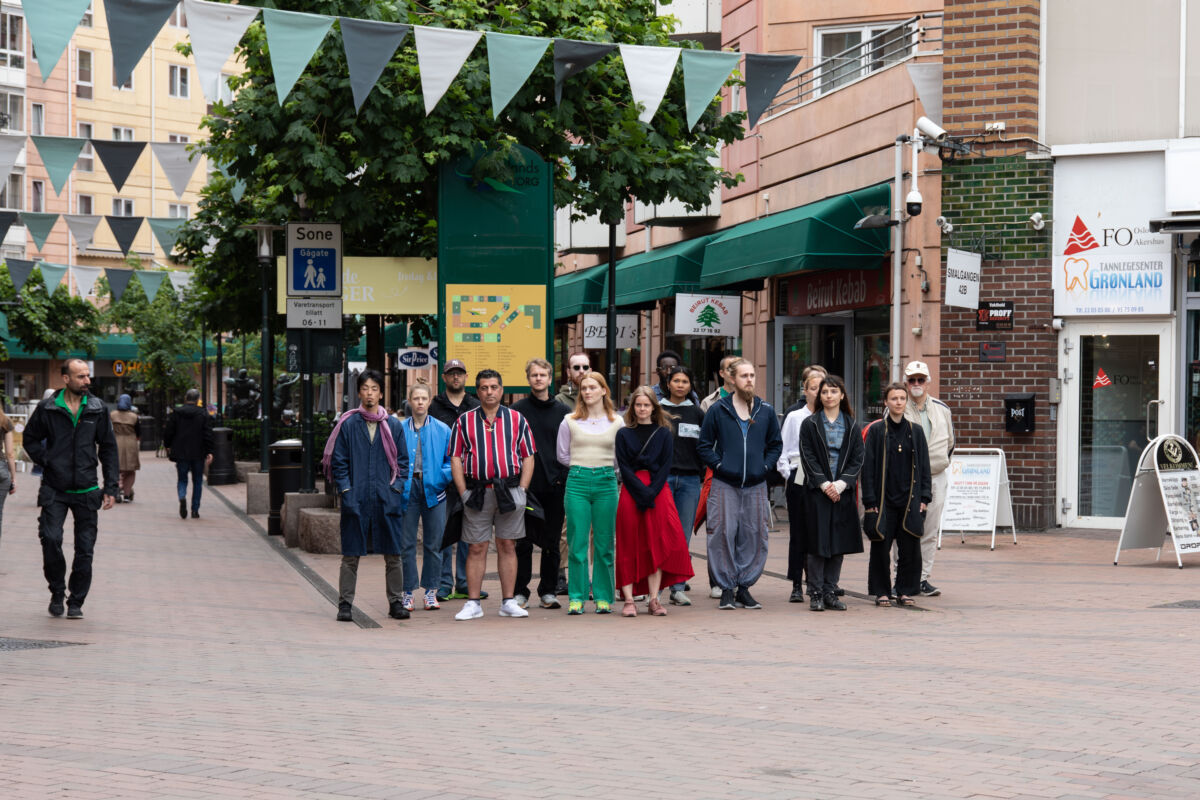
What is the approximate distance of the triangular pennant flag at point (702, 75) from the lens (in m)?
13.8

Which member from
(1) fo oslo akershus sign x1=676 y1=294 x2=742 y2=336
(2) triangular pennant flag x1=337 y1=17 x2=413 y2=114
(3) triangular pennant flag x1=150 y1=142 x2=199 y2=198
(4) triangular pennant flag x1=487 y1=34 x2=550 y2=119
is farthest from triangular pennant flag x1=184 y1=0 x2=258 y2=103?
(1) fo oslo akershus sign x1=676 y1=294 x2=742 y2=336

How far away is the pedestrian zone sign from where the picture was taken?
17234 mm

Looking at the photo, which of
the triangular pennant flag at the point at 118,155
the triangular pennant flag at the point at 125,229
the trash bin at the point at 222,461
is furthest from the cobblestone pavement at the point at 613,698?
the trash bin at the point at 222,461

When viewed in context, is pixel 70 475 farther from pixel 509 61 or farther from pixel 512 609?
pixel 509 61

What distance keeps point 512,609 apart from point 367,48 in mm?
4703

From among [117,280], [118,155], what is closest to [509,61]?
[118,155]

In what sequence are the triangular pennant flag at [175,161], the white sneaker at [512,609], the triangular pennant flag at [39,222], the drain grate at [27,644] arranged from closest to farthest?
the drain grate at [27,644], the white sneaker at [512,609], the triangular pennant flag at [175,161], the triangular pennant flag at [39,222]

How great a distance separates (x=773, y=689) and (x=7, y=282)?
4410 centimetres

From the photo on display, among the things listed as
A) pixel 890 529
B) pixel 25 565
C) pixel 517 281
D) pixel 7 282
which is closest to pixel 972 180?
pixel 517 281

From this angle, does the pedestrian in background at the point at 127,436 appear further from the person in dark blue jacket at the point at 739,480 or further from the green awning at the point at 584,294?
the person in dark blue jacket at the point at 739,480

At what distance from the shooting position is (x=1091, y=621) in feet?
35.7

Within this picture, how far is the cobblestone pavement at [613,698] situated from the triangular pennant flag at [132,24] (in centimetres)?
415

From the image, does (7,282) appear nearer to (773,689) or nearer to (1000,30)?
(1000,30)

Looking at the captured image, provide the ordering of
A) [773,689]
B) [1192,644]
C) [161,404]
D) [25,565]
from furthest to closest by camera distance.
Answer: [161,404] → [25,565] → [1192,644] → [773,689]
